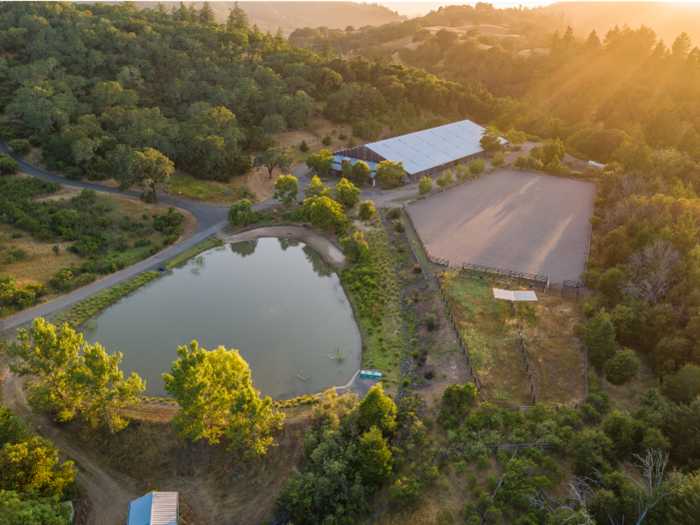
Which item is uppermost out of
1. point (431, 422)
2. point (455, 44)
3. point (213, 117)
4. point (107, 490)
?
point (455, 44)

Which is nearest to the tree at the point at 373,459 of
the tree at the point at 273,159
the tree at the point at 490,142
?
the tree at the point at 273,159

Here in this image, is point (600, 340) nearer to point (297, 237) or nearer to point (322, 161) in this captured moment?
point (297, 237)

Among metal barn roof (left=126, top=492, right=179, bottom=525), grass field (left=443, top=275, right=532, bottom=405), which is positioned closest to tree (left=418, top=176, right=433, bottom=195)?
grass field (left=443, top=275, right=532, bottom=405)

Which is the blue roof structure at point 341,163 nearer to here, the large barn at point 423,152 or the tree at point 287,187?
the large barn at point 423,152


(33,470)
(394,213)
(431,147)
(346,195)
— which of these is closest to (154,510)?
(33,470)

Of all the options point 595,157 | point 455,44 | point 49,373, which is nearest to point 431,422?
point 49,373

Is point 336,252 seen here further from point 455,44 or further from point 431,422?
point 455,44
